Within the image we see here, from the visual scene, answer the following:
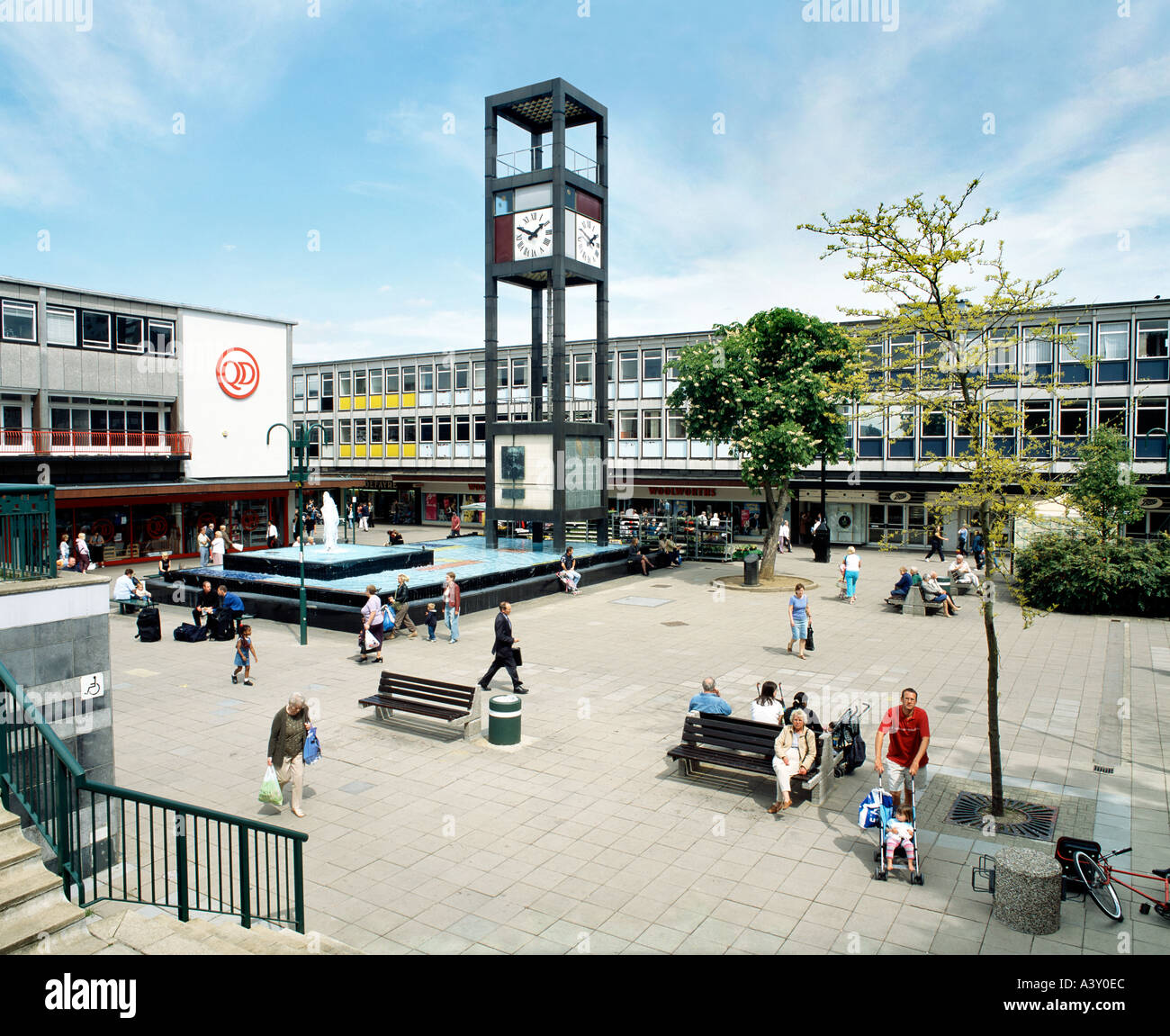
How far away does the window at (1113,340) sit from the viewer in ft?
120

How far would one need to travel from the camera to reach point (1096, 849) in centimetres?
808

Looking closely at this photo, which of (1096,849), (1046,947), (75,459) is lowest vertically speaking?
(1046,947)

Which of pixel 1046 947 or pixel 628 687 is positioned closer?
pixel 1046 947

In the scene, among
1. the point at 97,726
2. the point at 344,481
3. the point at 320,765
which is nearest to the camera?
the point at 97,726

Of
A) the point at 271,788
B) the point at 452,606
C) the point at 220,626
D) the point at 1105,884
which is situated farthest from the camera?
the point at 220,626

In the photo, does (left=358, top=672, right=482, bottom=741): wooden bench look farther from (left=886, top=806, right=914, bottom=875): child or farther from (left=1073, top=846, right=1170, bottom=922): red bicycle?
(left=1073, top=846, right=1170, bottom=922): red bicycle

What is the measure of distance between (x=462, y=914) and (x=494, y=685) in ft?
27.3

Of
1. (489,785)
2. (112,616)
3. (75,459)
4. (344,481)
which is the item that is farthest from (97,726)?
(344,481)

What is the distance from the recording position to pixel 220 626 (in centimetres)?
2023


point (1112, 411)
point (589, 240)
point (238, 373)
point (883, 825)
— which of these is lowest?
point (883, 825)

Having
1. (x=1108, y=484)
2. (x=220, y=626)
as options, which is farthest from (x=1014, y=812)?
(x=1108, y=484)

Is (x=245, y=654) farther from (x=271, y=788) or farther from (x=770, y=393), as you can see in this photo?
(x=770, y=393)

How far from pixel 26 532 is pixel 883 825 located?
9142 mm
